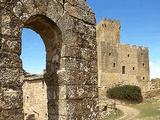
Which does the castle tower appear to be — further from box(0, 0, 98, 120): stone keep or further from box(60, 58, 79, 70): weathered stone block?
box(60, 58, 79, 70): weathered stone block

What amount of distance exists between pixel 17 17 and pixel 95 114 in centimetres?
243

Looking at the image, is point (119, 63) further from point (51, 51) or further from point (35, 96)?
point (51, 51)

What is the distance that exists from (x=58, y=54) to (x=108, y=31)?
178ft

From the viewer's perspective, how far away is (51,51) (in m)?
6.58

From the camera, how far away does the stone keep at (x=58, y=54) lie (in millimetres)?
5492

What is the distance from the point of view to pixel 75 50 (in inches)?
256

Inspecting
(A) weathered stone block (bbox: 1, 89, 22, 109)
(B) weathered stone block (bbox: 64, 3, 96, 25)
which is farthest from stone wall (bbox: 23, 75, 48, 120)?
(A) weathered stone block (bbox: 1, 89, 22, 109)

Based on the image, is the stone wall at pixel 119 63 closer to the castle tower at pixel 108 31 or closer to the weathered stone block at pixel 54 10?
the castle tower at pixel 108 31

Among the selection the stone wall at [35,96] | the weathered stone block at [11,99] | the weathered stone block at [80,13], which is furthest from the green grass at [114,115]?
the weathered stone block at [11,99]

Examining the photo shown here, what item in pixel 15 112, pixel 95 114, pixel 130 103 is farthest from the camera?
pixel 130 103

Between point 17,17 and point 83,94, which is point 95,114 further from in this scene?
point 17,17

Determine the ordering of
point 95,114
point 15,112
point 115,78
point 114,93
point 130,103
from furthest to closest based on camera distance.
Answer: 1. point 115,78
2. point 114,93
3. point 130,103
4. point 95,114
5. point 15,112

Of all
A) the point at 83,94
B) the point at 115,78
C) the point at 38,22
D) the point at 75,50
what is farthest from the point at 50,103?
the point at 115,78

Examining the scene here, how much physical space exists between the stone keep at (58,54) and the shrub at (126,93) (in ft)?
114
